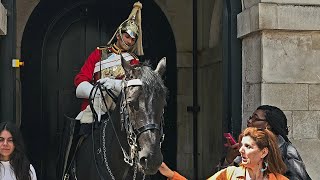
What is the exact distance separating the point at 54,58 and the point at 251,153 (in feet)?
15.9

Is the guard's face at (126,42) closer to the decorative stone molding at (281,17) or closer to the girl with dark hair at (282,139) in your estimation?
the decorative stone molding at (281,17)

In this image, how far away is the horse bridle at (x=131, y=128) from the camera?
4.41 meters

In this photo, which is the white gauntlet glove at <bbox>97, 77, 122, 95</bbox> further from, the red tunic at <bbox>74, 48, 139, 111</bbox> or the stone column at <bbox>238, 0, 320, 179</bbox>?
the stone column at <bbox>238, 0, 320, 179</bbox>

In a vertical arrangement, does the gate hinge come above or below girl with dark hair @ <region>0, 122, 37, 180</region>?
above

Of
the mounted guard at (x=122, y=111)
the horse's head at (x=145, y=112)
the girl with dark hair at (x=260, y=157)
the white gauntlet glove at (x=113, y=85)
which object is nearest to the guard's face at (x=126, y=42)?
the mounted guard at (x=122, y=111)

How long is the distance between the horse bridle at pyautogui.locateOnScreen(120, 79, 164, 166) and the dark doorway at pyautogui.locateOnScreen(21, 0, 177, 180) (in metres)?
3.49

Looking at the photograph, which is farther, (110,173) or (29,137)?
(29,137)

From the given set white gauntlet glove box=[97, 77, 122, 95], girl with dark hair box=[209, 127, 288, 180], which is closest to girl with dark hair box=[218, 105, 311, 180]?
girl with dark hair box=[209, 127, 288, 180]

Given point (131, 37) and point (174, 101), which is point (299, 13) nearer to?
point (131, 37)

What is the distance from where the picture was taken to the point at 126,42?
5.96 m

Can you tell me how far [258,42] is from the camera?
18.2 feet

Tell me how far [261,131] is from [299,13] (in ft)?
6.98

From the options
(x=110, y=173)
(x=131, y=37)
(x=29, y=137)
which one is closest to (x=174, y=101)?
(x=29, y=137)

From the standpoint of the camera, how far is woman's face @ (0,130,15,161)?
14.6 feet
